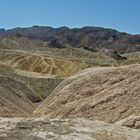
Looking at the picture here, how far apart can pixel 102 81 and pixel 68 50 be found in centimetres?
17351

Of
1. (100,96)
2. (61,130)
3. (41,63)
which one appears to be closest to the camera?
(61,130)

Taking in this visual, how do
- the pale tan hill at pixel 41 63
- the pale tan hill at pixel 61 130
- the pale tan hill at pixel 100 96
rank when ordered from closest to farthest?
the pale tan hill at pixel 61 130, the pale tan hill at pixel 100 96, the pale tan hill at pixel 41 63

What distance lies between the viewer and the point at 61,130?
8117 mm

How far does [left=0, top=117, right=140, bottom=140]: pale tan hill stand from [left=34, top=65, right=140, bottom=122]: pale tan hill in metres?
6.65

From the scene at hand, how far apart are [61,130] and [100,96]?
32.2 feet

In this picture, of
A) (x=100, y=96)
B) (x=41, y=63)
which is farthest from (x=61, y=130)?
(x=41, y=63)

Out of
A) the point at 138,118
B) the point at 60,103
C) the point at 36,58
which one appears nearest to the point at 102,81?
the point at 60,103

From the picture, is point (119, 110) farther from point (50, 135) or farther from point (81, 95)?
point (50, 135)

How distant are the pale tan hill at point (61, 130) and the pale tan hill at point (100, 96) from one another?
21.8 feet

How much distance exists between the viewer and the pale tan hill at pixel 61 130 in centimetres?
779

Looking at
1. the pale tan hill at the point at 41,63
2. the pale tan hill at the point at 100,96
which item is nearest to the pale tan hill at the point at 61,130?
the pale tan hill at the point at 100,96

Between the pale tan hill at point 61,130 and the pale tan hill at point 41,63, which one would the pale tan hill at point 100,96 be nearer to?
the pale tan hill at point 61,130

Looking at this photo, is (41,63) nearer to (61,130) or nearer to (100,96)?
(100,96)

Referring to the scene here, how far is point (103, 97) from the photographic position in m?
17.6
